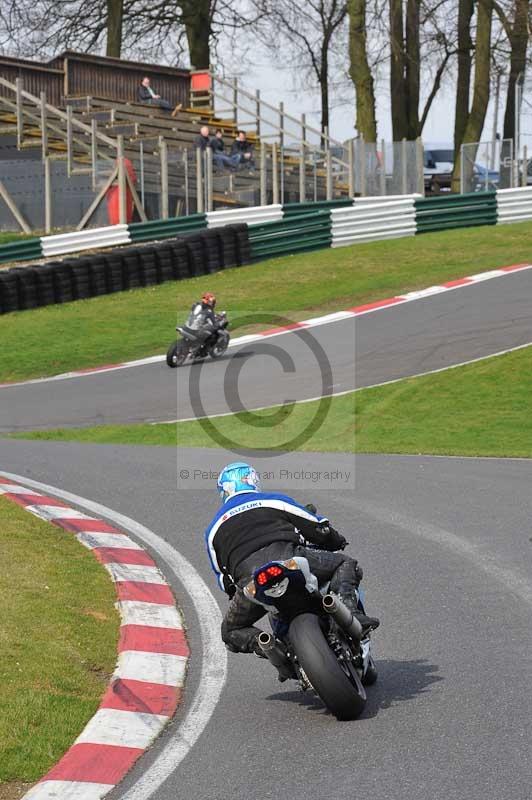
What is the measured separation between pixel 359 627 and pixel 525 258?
73.1ft

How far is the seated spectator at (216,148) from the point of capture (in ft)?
108

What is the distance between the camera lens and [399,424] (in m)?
16.6

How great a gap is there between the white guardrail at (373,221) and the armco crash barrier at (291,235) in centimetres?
32

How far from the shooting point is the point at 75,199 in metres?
31.9

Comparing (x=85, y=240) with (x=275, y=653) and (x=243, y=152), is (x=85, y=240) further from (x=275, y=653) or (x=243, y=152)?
(x=275, y=653)

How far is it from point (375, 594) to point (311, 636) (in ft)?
8.18

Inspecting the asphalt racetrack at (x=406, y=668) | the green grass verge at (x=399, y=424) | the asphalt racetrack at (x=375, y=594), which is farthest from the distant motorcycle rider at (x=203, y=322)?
the asphalt racetrack at (x=406, y=668)

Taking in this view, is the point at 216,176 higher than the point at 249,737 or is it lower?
higher

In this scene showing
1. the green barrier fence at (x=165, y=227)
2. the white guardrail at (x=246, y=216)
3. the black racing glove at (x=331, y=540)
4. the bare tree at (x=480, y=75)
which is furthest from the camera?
the bare tree at (x=480, y=75)

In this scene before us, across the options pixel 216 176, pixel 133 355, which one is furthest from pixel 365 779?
pixel 216 176

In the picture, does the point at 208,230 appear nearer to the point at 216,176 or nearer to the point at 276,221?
the point at 276,221

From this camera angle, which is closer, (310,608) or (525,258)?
(310,608)

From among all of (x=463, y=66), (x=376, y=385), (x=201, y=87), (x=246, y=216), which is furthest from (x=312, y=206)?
(x=463, y=66)

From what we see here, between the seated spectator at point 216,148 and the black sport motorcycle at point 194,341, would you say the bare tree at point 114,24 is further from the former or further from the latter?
the black sport motorcycle at point 194,341
